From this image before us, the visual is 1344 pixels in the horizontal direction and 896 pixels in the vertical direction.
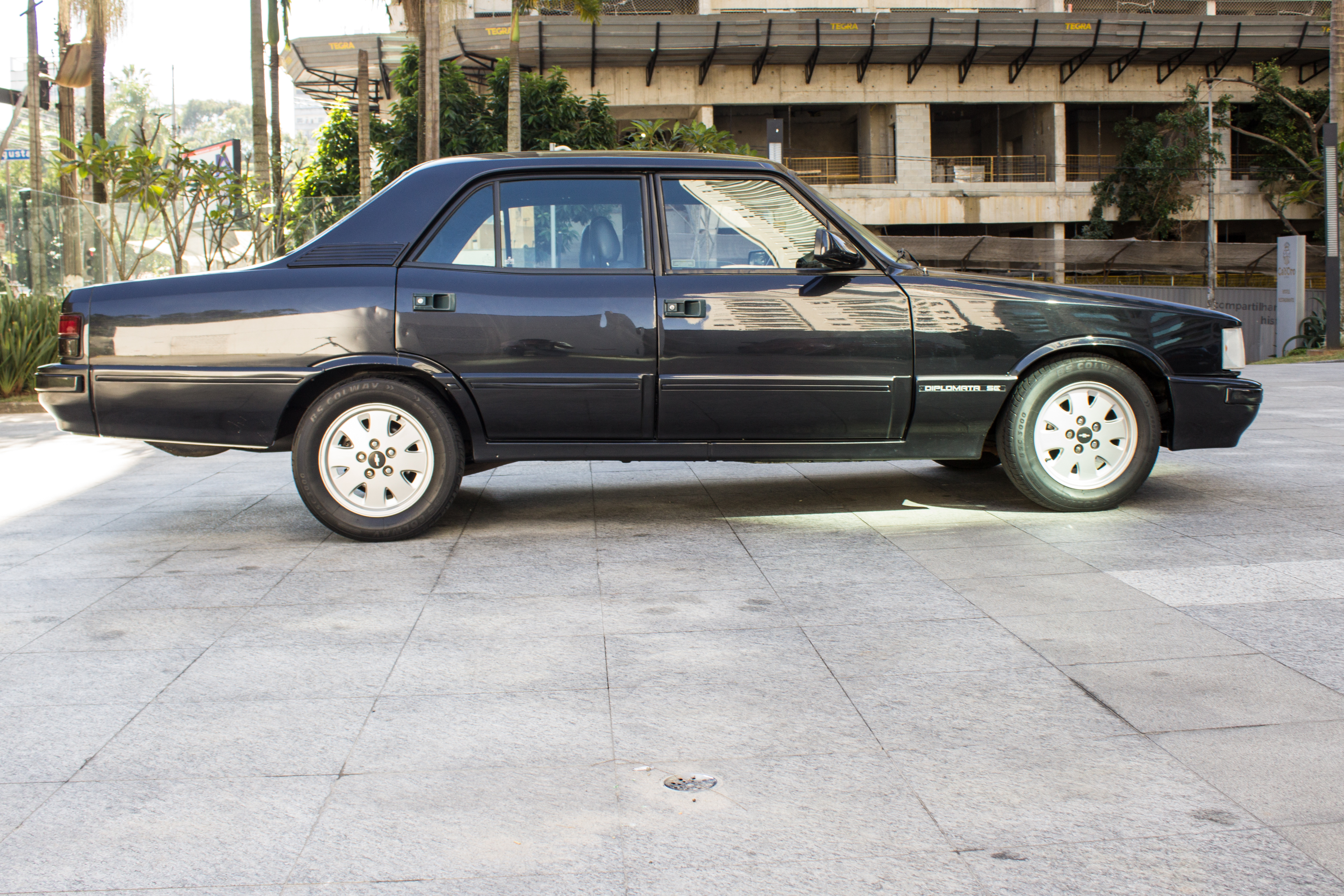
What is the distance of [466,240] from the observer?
17.4ft

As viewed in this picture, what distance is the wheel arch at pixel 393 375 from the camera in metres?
5.17

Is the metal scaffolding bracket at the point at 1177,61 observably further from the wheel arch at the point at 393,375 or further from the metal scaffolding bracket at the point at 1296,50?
the wheel arch at the point at 393,375

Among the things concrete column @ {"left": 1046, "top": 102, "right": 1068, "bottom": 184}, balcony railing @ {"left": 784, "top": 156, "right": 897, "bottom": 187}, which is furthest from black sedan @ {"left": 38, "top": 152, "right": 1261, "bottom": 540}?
concrete column @ {"left": 1046, "top": 102, "right": 1068, "bottom": 184}

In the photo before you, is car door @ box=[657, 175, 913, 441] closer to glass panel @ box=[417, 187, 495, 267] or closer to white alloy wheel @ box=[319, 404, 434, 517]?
glass panel @ box=[417, 187, 495, 267]

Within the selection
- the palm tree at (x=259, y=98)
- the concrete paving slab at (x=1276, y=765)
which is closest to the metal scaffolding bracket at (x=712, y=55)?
the palm tree at (x=259, y=98)

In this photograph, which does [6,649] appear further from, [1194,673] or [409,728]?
[1194,673]

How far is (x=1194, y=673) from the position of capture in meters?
3.33

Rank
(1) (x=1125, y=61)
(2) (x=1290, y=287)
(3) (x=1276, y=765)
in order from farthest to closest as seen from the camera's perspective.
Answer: (1) (x=1125, y=61)
(2) (x=1290, y=287)
(3) (x=1276, y=765)

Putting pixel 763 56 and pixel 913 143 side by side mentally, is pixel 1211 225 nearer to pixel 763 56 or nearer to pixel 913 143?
pixel 913 143

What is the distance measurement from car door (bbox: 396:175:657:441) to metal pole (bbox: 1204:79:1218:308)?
1098 inches

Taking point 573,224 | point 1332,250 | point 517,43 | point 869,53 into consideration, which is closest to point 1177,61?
point 869,53

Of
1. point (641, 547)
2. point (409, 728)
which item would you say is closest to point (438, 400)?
point (641, 547)

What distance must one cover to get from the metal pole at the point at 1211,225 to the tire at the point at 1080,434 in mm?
26620

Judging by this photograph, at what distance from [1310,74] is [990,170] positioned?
13.7 m
